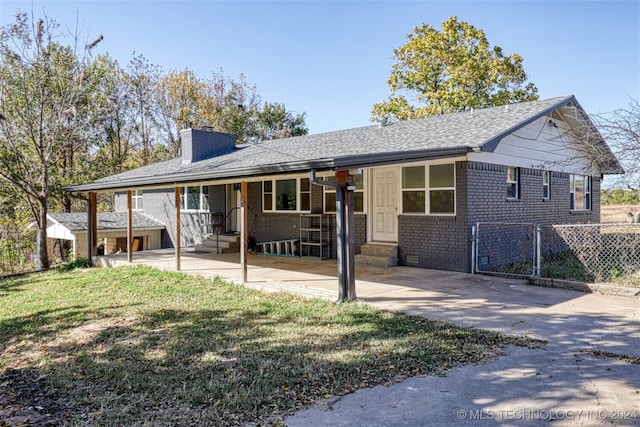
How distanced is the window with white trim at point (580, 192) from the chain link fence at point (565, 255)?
281 centimetres

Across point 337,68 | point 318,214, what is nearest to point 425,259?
point 318,214

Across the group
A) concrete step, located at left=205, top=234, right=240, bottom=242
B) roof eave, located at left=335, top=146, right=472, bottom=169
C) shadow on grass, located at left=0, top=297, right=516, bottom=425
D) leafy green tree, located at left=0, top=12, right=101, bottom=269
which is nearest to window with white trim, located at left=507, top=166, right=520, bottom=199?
roof eave, located at left=335, top=146, right=472, bottom=169

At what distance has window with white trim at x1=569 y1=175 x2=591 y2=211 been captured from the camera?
13.5 meters

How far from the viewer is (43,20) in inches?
544

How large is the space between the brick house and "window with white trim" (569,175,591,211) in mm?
33

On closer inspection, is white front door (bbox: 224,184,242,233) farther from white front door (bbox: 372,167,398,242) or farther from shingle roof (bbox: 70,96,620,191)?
white front door (bbox: 372,167,398,242)

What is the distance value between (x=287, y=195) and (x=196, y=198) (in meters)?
4.88

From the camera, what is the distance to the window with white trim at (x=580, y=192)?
13.5 meters

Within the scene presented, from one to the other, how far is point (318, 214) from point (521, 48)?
16476 millimetres

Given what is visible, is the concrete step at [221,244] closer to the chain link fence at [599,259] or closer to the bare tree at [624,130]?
the chain link fence at [599,259]

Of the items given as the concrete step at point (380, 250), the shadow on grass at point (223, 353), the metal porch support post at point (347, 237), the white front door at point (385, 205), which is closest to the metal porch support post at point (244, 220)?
the shadow on grass at point (223, 353)

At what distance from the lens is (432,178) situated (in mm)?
10102

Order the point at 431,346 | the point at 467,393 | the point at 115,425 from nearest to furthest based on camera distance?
the point at 115,425
the point at 467,393
the point at 431,346

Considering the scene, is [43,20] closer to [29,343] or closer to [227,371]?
[29,343]
